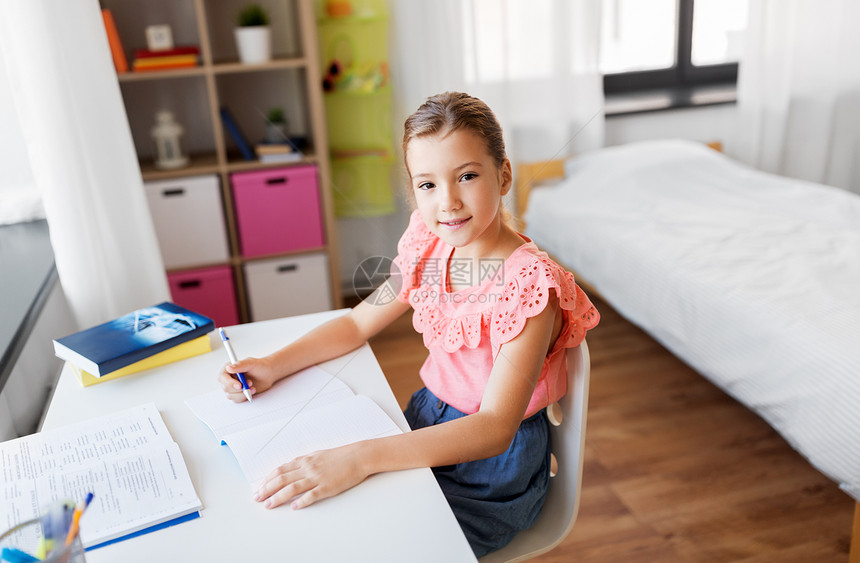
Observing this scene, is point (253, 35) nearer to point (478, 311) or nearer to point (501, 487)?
point (478, 311)

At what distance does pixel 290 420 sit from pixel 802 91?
282 centimetres

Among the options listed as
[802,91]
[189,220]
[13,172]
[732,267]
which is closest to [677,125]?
[802,91]

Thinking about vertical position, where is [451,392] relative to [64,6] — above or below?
below

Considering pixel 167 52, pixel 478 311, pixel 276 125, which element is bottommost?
pixel 478 311

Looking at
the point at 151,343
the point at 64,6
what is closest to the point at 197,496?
the point at 151,343

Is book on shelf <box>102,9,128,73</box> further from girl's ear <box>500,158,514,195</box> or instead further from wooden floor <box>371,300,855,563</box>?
girl's ear <box>500,158,514,195</box>

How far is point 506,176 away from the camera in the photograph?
38.4 inches

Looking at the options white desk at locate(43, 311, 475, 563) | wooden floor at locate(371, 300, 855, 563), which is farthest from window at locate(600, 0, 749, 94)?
white desk at locate(43, 311, 475, 563)

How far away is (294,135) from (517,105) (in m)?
0.84

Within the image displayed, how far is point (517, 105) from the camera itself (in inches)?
107

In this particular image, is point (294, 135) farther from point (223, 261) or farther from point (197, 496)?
point (197, 496)

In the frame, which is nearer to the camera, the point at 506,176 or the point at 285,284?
the point at 506,176

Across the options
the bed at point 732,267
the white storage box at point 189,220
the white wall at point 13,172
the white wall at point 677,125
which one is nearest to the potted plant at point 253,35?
the white storage box at point 189,220

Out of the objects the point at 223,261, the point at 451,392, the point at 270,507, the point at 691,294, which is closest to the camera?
the point at 270,507
